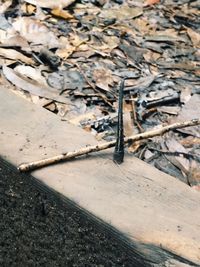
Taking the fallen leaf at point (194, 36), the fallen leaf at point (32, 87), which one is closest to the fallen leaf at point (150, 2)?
the fallen leaf at point (194, 36)

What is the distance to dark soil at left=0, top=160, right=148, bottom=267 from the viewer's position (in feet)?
6.28

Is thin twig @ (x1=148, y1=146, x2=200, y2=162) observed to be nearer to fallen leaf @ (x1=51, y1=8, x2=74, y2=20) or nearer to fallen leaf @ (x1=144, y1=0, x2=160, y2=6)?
fallen leaf @ (x1=51, y1=8, x2=74, y2=20)

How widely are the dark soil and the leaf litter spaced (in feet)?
1.33

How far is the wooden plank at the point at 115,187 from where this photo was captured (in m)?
1.77

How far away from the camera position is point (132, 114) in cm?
240

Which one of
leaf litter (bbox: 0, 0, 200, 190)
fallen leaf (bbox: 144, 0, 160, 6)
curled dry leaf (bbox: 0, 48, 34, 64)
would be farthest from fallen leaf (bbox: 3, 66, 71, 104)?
fallen leaf (bbox: 144, 0, 160, 6)

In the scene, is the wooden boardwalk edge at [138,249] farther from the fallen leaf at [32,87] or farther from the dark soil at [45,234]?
the fallen leaf at [32,87]

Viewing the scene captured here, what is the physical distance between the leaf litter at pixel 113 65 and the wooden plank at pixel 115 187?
0.60ft

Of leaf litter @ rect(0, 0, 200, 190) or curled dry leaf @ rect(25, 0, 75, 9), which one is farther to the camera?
curled dry leaf @ rect(25, 0, 75, 9)

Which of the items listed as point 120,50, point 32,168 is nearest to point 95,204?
point 32,168

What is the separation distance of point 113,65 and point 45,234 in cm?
106

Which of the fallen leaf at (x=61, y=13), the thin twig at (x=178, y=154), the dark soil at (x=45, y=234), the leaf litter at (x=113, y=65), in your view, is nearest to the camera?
the dark soil at (x=45, y=234)

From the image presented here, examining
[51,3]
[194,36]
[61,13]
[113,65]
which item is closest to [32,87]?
[113,65]

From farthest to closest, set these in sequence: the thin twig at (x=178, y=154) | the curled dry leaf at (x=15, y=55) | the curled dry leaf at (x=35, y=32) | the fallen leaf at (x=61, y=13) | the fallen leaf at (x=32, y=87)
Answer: the fallen leaf at (x=61, y=13), the curled dry leaf at (x=35, y=32), the curled dry leaf at (x=15, y=55), the fallen leaf at (x=32, y=87), the thin twig at (x=178, y=154)
